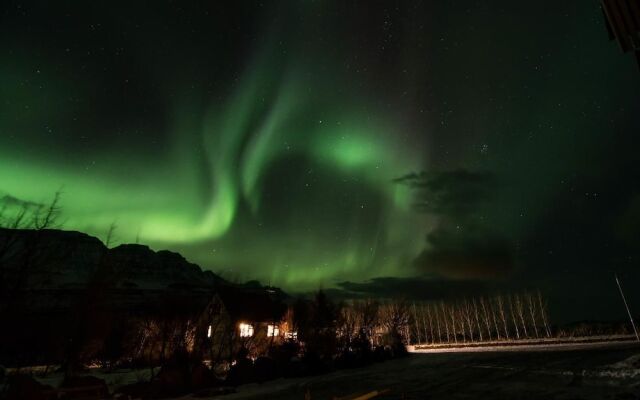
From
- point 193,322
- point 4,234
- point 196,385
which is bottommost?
point 196,385

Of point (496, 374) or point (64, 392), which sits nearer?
point (64, 392)

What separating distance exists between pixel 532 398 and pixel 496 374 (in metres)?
10.3

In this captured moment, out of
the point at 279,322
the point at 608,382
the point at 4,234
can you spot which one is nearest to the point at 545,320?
the point at 279,322

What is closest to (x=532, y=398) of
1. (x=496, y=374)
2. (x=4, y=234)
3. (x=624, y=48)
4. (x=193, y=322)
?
(x=496, y=374)

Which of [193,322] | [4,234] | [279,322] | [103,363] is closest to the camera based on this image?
[4,234]

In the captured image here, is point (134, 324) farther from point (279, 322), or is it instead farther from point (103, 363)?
point (279, 322)

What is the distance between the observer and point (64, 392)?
72.7 feet

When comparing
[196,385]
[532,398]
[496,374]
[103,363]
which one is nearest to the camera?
[532,398]

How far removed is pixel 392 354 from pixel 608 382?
140 feet

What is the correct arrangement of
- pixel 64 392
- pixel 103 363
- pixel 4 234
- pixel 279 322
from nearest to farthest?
1. pixel 4 234
2. pixel 64 392
3. pixel 103 363
4. pixel 279 322

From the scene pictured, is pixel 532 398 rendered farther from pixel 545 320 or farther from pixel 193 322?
pixel 545 320

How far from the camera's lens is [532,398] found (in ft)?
55.5

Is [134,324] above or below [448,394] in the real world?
above

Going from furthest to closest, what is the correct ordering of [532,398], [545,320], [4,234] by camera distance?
[545,320]
[4,234]
[532,398]
